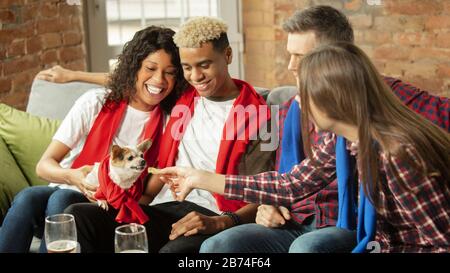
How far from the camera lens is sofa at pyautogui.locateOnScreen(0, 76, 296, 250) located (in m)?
2.49

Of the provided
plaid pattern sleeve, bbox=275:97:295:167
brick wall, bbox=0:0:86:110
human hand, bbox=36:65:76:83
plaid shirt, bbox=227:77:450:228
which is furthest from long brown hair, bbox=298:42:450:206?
brick wall, bbox=0:0:86:110

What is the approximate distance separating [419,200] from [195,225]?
73 centimetres

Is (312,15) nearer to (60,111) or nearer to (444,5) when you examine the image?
(60,111)

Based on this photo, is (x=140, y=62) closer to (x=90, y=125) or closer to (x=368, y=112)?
(x=90, y=125)

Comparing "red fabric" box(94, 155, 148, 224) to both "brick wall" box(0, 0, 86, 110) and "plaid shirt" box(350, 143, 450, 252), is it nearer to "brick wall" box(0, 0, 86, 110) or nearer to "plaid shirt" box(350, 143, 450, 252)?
"plaid shirt" box(350, 143, 450, 252)

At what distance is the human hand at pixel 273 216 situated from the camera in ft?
6.63

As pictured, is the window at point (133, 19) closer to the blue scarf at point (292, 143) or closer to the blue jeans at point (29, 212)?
the blue jeans at point (29, 212)

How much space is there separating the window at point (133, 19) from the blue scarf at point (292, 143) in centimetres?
187

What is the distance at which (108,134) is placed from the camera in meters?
2.31


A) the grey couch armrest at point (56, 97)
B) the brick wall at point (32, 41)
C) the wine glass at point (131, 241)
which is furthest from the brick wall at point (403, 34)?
the wine glass at point (131, 241)

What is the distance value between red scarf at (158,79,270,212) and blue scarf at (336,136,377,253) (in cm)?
42

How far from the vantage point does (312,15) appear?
2.05 metres

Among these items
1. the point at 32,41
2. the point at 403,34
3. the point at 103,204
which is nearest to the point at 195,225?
the point at 103,204
